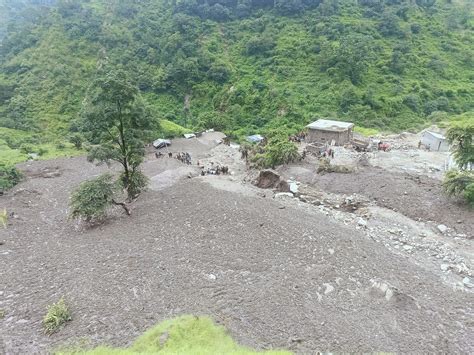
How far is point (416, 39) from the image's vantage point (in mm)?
74312

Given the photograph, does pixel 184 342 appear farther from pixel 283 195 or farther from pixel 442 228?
pixel 442 228

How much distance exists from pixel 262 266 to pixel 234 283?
2.06 metres

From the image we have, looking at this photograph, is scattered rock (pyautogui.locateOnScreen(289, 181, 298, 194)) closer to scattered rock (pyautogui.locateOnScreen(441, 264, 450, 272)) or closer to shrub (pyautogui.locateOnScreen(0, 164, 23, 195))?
scattered rock (pyautogui.locateOnScreen(441, 264, 450, 272))

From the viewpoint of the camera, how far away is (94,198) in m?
26.0

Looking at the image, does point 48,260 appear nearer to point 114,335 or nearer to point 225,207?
point 114,335

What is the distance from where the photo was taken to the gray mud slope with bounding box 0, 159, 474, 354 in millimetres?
16438

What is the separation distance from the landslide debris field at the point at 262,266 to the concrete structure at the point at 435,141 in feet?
39.1

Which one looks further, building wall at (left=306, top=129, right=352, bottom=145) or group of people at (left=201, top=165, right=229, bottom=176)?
building wall at (left=306, top=129, right=352, bottom=145)

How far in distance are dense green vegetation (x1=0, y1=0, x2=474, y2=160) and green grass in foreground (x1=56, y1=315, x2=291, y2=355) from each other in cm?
3864

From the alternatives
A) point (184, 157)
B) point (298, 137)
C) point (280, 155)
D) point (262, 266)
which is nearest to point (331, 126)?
point (298, 137)

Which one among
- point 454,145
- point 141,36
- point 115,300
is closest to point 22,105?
point 141,36

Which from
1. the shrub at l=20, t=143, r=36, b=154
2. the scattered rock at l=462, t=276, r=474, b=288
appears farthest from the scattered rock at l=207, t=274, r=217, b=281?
the shrub at l=20, t=143, r=36, b=154

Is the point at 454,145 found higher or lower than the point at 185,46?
lower

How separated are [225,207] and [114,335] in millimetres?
12387
